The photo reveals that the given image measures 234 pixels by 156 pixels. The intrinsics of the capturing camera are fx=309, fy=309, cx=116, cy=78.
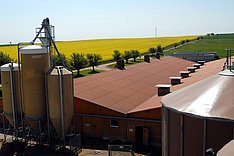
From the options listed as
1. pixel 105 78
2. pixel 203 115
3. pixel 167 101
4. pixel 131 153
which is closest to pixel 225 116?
pixel 203 115

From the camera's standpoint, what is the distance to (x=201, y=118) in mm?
12281

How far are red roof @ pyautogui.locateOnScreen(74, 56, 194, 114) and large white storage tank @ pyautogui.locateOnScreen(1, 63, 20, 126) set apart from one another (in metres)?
5.18

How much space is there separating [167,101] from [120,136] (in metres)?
11.3

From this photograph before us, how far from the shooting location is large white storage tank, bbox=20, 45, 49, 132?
75.9 ft

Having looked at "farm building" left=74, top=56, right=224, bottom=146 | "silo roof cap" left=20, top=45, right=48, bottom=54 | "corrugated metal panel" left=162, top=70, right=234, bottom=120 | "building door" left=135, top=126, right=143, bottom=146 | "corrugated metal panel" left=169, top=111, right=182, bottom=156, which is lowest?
"building door" left=135, top=126, right=143, bottom=146

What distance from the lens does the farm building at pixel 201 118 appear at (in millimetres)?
11938

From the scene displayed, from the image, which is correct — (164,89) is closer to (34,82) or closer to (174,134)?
(34,82)

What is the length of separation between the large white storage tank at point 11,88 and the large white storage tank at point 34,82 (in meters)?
1.46

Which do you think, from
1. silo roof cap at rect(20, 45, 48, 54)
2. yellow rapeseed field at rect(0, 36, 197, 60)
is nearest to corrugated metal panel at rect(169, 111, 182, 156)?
silo roof cap at rect(20, 45, 48, 54)

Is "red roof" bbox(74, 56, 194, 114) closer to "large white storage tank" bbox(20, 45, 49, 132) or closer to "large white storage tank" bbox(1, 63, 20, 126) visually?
"large white storage tank" bbox(20, 45, 49, 132)

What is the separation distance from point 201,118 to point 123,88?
66.7 ft

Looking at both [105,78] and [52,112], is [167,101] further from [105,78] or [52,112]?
[105,78]

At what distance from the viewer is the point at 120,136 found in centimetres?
2570

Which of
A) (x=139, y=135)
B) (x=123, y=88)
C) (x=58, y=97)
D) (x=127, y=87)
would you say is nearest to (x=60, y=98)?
(x=58, y=97)
